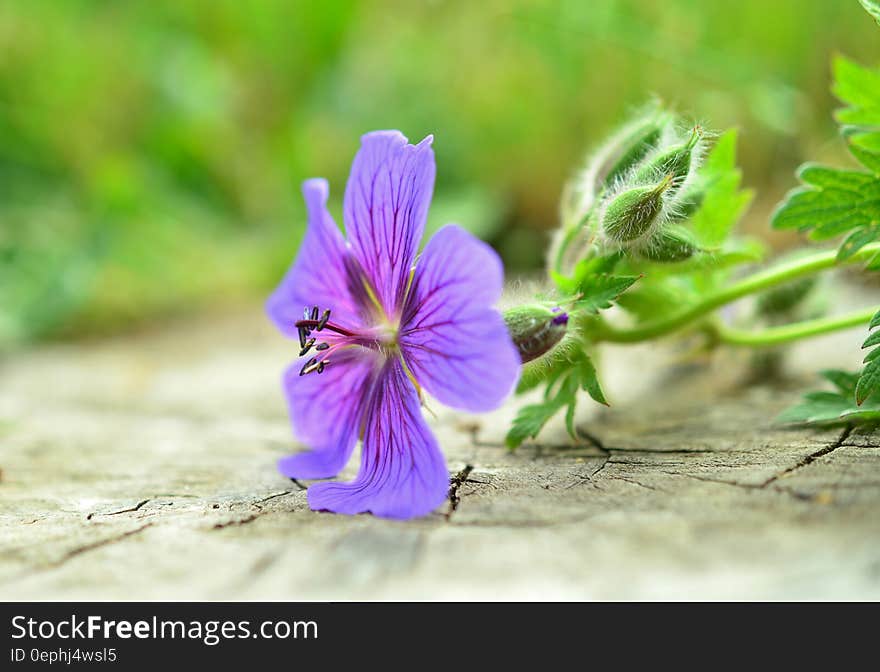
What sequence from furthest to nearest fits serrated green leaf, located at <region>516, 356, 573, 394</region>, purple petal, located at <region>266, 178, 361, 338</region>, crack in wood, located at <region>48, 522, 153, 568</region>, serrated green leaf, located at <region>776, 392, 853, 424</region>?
1. purple petal, located at <region>266, 178, 361, 338</region>
2. serrated green leaf, located at <region>516, 356, 573, 394</region>
3. serrated green leaf, located at <region>776, 392, 853, 424</region>
4. crack in wood, located at <region>48, 522, 153, 568</region>

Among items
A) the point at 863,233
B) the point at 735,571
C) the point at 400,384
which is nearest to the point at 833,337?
the point at 863,233

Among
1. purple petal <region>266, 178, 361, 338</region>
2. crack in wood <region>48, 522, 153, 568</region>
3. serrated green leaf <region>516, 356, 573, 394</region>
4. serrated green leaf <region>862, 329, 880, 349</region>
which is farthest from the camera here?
purple petal <region>266, 178, 361, 338</region>

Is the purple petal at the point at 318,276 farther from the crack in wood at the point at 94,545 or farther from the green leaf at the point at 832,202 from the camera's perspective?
the green leaf at the point at 832,202

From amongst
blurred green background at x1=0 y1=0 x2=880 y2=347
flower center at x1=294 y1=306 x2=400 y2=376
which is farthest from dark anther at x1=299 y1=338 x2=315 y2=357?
blurred green background at x1=0 y1=0 x2=880 y2=347

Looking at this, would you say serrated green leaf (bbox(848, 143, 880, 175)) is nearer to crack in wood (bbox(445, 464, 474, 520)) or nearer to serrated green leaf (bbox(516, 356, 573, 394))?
serrated green leaf (bbox(516, 356, 573, 394))

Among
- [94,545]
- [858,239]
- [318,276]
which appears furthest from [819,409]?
[94,545]

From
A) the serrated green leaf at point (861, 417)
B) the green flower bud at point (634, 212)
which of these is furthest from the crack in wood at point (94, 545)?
the serrated green leaf at point (861, 417)

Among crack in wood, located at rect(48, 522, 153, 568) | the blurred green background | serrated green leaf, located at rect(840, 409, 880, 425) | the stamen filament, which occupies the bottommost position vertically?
crack in wood, located at rect(48, 522, 153, 568)
